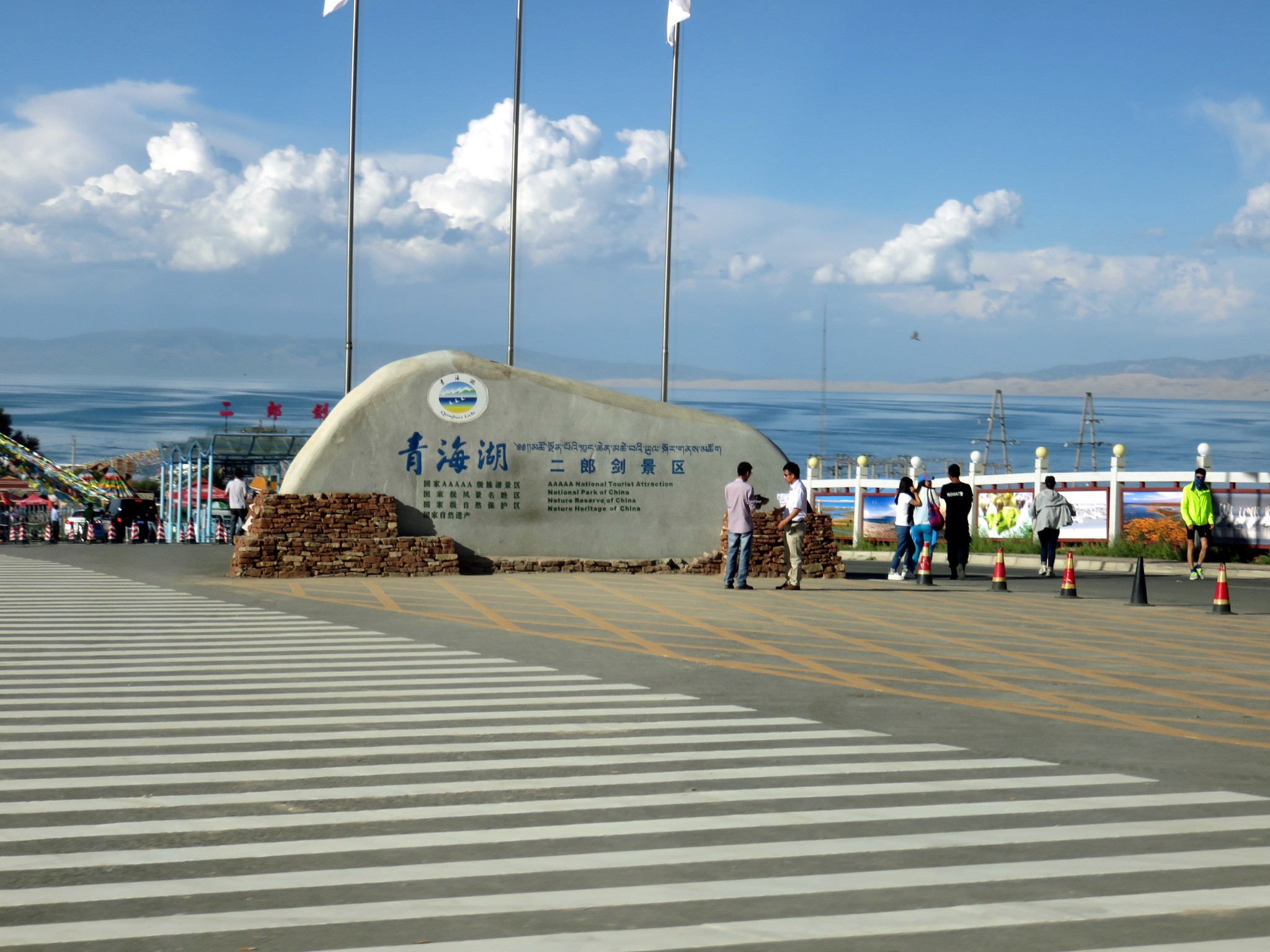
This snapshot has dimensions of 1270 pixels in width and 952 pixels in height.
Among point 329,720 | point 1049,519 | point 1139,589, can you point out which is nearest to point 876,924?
point 329,720

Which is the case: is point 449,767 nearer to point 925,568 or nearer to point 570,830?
point 570,830

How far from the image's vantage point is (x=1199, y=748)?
8180 millimetres

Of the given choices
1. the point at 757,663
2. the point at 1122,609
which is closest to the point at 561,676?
the point at 757,663

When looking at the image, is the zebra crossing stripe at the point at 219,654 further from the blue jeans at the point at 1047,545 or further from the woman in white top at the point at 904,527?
the blue jeans at the point at 1047,545

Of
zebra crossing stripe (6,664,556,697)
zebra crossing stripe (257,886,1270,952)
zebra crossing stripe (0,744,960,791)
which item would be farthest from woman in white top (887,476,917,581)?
zebra crossing stripe (257,886,1270,952)

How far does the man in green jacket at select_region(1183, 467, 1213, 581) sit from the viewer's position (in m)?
22.4

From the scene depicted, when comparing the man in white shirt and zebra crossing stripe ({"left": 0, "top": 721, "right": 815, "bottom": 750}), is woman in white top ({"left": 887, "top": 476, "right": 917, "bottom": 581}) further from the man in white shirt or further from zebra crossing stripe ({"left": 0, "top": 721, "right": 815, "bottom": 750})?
zebra crossing stripe ({"left": 0, "top": 721, "right": 815, "bottom": 750})

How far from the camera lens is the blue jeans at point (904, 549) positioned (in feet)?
70.3

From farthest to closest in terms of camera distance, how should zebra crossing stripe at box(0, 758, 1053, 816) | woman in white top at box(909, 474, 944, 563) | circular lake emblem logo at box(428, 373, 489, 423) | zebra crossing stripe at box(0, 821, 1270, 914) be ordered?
1. woman in white top at box(909, 474, 944, 563)
2. circular lake emblem logo at box(428, 373, 489, 423)
3. zebra crossing stripe at box(0, 758, 1053, 816)
4. zebra crossing stripe at box(0, 821, 1270, 914)

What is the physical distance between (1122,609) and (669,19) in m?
15.5

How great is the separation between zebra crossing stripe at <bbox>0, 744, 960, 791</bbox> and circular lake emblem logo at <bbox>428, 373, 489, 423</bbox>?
43.5 feet

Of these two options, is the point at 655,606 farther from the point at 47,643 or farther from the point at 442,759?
the point at 442,759

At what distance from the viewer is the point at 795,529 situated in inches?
732

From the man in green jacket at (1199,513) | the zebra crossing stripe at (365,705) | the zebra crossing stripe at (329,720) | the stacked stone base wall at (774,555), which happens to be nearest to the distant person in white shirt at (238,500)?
the stacked stone base wall at (774,555)
